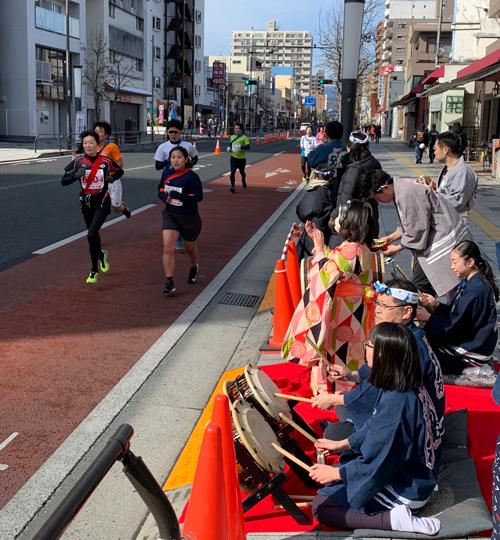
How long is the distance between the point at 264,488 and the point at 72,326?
3.87m

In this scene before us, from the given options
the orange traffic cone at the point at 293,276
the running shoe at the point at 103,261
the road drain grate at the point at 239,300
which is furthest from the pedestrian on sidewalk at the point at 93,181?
the orange traffic cone at the point at 293,276

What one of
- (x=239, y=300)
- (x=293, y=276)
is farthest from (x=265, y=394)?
(x=239, y=300)

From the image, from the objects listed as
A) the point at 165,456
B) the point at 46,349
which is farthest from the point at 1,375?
the point at 165,456

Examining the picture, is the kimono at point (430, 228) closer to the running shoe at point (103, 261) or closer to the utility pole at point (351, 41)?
the utility pole at point (351, 41)

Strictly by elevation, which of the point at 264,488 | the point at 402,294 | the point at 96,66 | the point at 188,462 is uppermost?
the point at 96,66

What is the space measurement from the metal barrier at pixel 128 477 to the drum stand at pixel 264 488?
0.93m

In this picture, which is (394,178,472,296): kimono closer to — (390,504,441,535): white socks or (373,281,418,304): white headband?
(373,281,418,304): white headband

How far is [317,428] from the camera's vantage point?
14.8ft

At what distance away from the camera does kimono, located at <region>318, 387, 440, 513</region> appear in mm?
3170

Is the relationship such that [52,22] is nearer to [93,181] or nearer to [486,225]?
[486,225]

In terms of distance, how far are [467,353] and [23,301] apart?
4.87 m

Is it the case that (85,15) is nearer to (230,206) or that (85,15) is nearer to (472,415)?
(230,206)

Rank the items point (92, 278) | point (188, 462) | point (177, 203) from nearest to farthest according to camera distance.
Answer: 1. point (188, 462)
2. point (177, 203)
3. point (92, 278)

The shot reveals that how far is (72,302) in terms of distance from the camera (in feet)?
25.0
